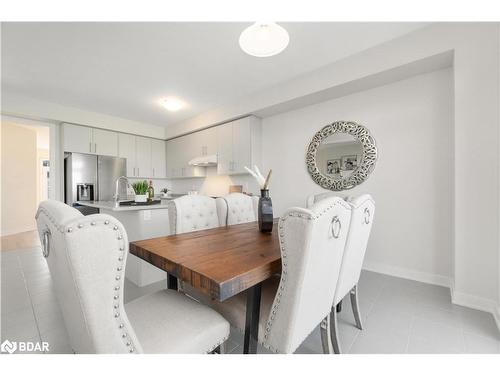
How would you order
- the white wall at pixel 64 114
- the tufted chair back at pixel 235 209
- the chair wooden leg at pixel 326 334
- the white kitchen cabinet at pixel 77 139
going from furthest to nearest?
the white kitchen cabinet at pixel 77 139
the white wall at pixel 64 114
the tufted chair back at pixel 235 209
the chair wooden leg at pixel 326 334

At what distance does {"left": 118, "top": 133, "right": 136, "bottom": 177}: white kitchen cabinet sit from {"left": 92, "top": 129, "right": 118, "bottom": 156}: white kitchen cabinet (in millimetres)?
89

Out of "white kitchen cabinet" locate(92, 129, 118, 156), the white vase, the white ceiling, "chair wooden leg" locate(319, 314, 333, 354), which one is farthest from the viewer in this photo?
"white kitchen cabinet" locate(92, 129, 118, 156)

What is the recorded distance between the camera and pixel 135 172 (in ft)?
15.2

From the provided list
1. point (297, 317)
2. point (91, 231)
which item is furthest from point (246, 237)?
point (91, 231)

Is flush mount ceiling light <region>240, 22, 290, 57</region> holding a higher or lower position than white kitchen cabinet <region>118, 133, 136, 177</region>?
higher

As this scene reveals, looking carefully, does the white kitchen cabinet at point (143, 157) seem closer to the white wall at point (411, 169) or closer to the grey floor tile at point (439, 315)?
the white wall at point (411, 169)

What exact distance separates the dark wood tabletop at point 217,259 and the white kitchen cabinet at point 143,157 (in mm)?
3854

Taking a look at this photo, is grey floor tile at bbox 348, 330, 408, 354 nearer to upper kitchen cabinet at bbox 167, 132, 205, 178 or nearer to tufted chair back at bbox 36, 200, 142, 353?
tufted chair back at bbox 36, 200, 142, 353

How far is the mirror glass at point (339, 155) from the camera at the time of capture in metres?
2.69

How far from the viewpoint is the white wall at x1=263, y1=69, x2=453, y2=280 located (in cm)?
220

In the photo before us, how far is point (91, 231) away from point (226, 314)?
2.55 feet

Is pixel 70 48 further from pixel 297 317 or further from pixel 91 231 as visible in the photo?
pixel 297 317

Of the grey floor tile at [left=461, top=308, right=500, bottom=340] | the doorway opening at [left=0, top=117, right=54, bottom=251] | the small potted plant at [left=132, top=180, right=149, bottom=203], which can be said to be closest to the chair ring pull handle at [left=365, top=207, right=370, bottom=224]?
the grey floor tile at [left=461, top=308, right=500, bottom=340]

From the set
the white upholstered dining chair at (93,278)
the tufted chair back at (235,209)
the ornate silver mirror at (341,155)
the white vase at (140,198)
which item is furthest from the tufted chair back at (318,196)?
the white upholstered dining chair at (93,278)
